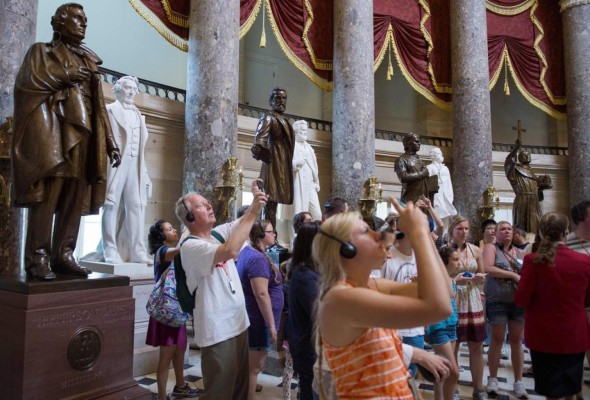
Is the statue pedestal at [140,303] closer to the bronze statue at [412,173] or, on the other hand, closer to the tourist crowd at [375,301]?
the tourist crowd at [375,301]

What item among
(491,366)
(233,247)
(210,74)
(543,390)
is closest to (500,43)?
(210,74)

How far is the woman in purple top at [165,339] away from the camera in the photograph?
3.35 m

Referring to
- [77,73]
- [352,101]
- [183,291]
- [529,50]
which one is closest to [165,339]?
[183,291]

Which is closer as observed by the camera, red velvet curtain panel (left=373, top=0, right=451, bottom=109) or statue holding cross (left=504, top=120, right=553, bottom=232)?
statue holding cross (left=504, top=120, right=553, bottom=232)

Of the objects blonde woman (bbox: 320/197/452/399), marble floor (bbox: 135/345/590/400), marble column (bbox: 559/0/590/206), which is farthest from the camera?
marble column (bbox: 559/0/590/206)

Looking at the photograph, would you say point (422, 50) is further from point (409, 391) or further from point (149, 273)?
point (409, 391)

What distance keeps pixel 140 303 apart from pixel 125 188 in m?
1.19

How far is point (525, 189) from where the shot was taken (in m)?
8.23

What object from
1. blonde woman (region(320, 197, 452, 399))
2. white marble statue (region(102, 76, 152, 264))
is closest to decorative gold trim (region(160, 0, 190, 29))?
white marble statue (region(102, 76, 152, 264))

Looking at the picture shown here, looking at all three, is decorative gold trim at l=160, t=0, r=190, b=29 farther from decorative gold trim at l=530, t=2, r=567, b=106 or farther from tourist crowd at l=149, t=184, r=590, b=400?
decorative gold trim at l=530, t=2, r=567, b=106

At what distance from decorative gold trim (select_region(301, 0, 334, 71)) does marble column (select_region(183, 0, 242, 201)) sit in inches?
89.0

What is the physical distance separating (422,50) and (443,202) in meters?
3.32

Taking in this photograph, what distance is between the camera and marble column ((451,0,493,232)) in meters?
9.22

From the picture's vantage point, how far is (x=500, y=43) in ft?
35.2
